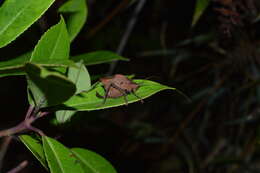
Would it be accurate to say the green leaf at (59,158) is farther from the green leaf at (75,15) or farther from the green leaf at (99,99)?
the green leaf at (75,15)

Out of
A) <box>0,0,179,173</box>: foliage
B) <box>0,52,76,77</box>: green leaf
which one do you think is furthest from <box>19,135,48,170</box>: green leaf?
<box>0,52,76,77</box>: green leaf

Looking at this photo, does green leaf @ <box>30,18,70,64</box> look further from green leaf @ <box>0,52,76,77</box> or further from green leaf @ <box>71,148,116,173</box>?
green leaf @ <box>71,148,116,173</box>

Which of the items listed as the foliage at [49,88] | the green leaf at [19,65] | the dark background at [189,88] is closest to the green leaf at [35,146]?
the foliage at [49,88]

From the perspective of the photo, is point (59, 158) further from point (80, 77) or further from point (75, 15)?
point (75, 15)

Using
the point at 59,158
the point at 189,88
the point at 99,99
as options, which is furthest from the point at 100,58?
the point at 189,88

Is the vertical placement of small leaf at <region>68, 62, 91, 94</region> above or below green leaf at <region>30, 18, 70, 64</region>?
below

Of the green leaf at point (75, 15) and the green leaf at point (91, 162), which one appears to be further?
the green leaf at point (75, 15)

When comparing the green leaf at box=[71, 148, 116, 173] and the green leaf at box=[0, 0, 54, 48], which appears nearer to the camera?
the green leaf at box=[0, 0, 54, 48]
